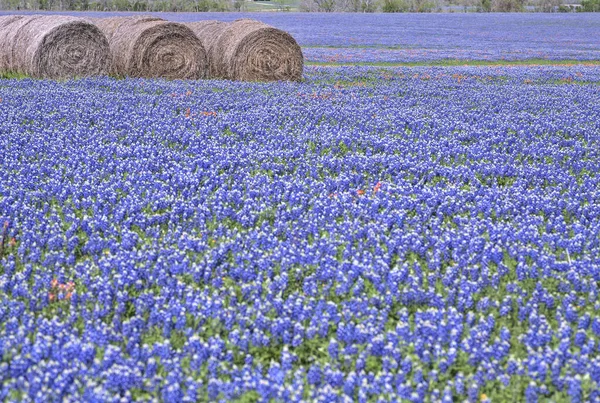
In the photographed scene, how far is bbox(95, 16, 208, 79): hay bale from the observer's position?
667 inches

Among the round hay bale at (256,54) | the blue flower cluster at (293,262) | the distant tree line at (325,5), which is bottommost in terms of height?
the blue flower cluster at (293,262)

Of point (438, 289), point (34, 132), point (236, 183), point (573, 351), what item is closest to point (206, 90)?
point (34, 132)

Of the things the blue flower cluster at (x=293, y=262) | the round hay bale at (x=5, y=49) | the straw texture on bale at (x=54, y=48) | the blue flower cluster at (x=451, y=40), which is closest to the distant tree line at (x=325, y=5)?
the blue flower cluster at (x=451, y=40)

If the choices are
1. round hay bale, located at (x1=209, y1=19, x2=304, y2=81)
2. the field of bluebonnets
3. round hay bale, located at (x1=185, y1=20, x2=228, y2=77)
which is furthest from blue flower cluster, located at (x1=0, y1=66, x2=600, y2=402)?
round hay bale, located at (x1=185, y1=20, x2=228, y2=77)

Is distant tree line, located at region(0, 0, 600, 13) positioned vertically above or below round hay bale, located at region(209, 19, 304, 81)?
above

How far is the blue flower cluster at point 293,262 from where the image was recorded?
12.8 ft

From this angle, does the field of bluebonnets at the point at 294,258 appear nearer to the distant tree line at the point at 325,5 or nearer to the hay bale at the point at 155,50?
the hay bale at the point at 155,50

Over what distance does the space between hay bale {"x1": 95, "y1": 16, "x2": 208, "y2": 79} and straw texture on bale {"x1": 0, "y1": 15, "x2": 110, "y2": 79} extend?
56cm

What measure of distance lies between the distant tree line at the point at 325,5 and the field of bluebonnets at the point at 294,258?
3021 inches

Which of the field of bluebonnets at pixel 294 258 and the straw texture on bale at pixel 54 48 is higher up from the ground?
the straw texture on bale at pixel 54 48

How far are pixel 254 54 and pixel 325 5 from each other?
8575cm

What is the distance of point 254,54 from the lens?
1778 centimetres

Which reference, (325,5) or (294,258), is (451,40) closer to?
(294,258)

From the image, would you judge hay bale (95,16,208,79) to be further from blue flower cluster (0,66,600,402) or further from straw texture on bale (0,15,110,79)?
blue flower cluster (0,66,600,402)
